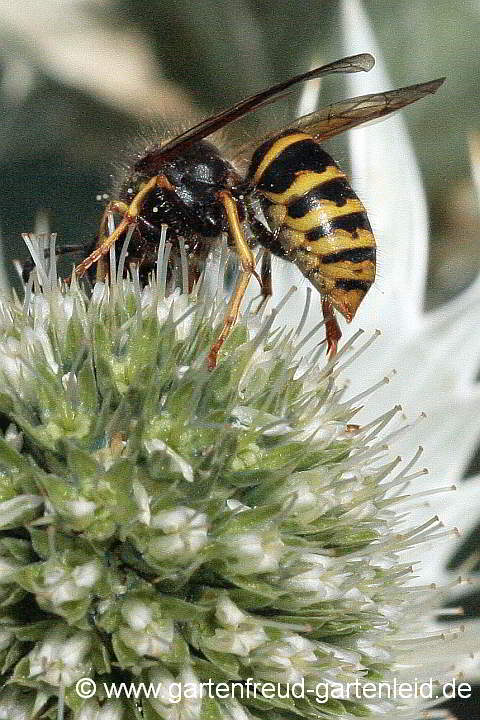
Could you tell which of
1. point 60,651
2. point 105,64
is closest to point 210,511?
point 60,651

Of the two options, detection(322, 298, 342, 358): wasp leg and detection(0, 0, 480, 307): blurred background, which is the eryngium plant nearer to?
detection(322, 298, 342, 358): wasp leg

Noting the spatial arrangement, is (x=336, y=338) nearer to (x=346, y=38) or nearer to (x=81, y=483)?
(x=81, y=483)

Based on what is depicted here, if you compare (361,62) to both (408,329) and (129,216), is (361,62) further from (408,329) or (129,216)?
(408,329)

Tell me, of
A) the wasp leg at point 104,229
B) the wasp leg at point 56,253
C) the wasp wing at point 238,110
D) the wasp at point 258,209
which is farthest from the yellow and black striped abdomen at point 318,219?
the wasp leg at point 56,253

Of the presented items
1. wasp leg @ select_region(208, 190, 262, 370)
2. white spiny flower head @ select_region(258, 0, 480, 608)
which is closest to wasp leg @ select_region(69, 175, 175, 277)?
wasp leg @ select_region(208, 190, 262, 370)

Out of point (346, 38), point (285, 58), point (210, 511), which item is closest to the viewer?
point (210, 511)

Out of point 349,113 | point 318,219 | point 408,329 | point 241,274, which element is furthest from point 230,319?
point 408,329
